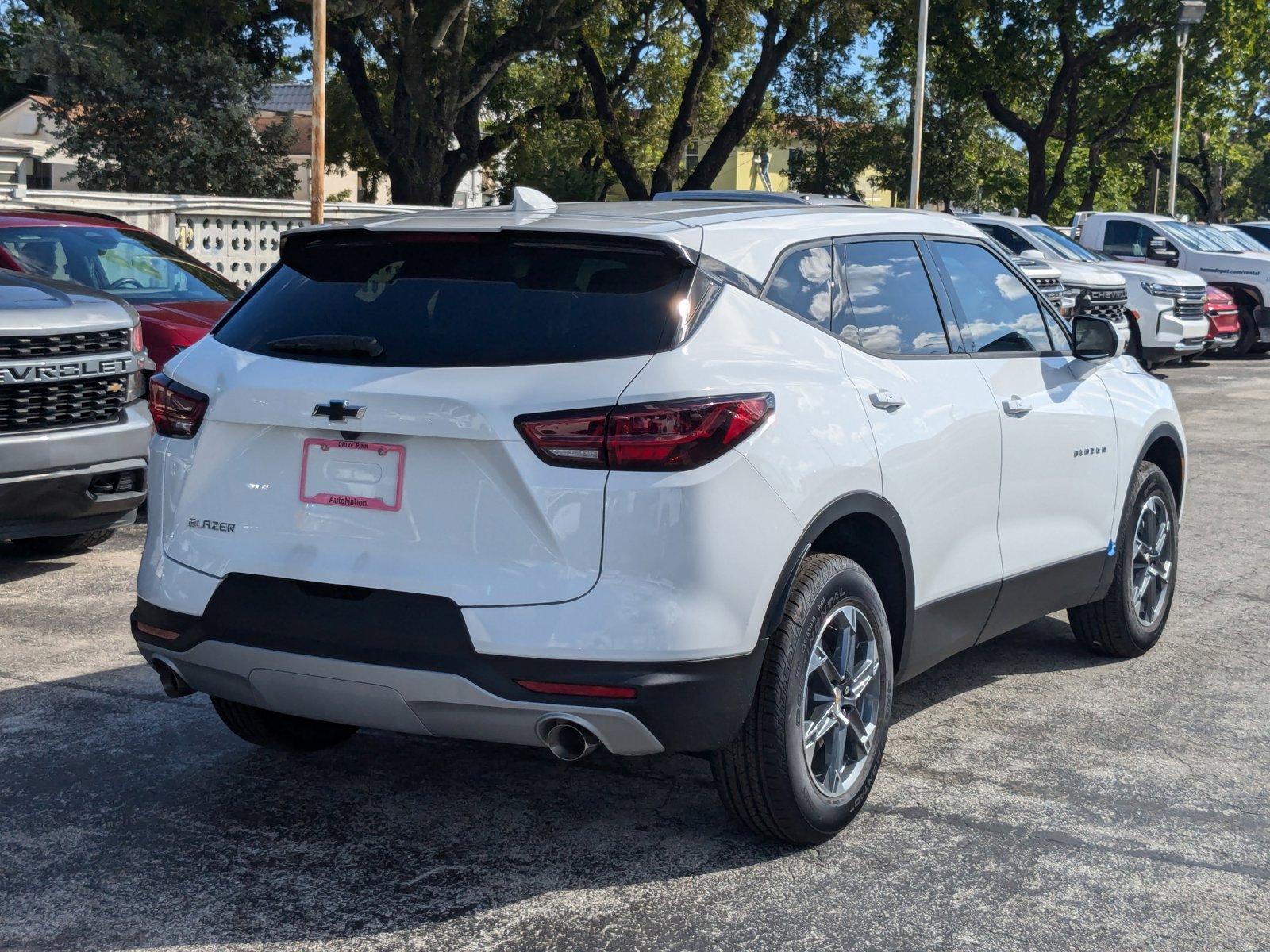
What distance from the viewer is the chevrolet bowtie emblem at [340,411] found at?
3764mm

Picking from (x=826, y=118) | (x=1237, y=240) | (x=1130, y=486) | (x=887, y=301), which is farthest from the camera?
(x=826, y=118)

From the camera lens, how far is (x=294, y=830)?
4285 millimetres

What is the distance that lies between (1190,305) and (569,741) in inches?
709

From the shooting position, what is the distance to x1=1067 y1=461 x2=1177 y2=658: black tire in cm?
605

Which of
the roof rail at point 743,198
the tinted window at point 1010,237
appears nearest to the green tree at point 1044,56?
the tinted window at point 1010,237

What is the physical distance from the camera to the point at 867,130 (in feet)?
164

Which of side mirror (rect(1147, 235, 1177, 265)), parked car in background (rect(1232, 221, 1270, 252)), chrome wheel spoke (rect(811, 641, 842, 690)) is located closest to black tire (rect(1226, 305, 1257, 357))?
side mirror (rect(1147, 235, 1177, 265))

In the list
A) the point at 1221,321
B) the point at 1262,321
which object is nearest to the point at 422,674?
the point at 1221,321

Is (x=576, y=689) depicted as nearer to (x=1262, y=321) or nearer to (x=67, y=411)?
(x=67, y=411)

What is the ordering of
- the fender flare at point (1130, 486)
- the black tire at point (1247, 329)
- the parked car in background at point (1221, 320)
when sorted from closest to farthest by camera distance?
the fender flare at point (1130, 486) → the parked car in background at point (1221, 320) → the black tire at point (1247, 329)

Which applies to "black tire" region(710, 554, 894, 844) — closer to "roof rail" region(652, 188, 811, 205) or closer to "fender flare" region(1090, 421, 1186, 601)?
"roof rail" region(652, 188, 811, 205)

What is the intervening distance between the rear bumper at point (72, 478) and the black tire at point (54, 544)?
782 mm

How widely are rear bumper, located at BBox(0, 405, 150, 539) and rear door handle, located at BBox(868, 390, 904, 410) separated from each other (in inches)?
169

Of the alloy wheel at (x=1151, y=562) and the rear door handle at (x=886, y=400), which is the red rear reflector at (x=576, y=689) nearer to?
the rear door handle at (x=886, y=400)
